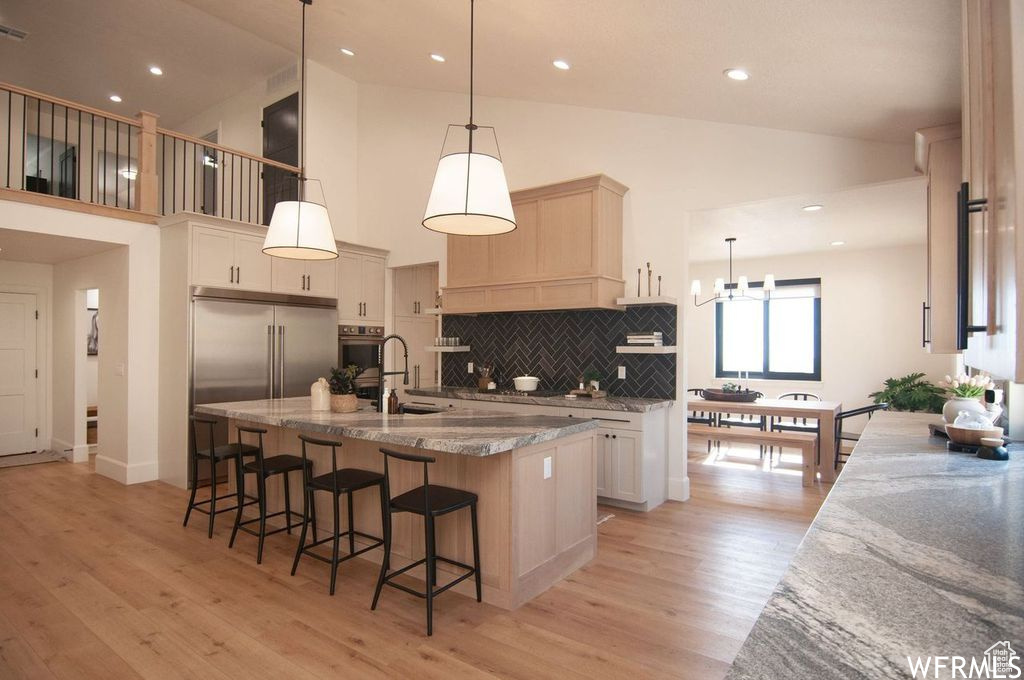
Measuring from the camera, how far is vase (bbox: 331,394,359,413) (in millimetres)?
3828

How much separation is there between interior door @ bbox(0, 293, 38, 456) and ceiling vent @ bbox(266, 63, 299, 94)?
13.2 feet

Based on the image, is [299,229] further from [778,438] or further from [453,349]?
[778,438]

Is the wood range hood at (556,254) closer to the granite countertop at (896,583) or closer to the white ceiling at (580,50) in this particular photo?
the white ceiling at (580,50)

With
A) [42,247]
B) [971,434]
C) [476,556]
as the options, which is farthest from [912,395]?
[42,247]

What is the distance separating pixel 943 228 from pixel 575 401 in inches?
112

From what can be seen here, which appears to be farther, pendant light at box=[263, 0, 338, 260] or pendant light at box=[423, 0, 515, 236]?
pendant light at box=[263, 0, 338, 260]

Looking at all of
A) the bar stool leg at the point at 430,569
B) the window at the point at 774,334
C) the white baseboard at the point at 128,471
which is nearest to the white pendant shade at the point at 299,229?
the bar stool leg at the point at 430,569

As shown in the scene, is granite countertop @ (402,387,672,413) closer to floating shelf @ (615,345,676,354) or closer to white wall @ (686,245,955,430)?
floating shelf @ (615,345,676,354)

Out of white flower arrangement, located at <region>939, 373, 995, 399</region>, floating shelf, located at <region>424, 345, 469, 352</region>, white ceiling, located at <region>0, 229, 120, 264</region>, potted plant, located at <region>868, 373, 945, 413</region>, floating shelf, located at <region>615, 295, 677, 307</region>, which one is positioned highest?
white ceiling, located at <region>0, 229, 120, 264</region>

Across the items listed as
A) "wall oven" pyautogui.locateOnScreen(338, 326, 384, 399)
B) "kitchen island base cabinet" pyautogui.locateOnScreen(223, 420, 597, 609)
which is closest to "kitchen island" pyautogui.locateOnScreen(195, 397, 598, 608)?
"kitchen island base cabinet" pyautogui.locateOnScreen(223, 420, 597, 609)

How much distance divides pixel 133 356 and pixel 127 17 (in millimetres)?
3749

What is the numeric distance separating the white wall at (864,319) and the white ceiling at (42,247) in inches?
279

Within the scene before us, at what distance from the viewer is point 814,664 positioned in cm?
77

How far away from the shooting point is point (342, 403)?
383cm
